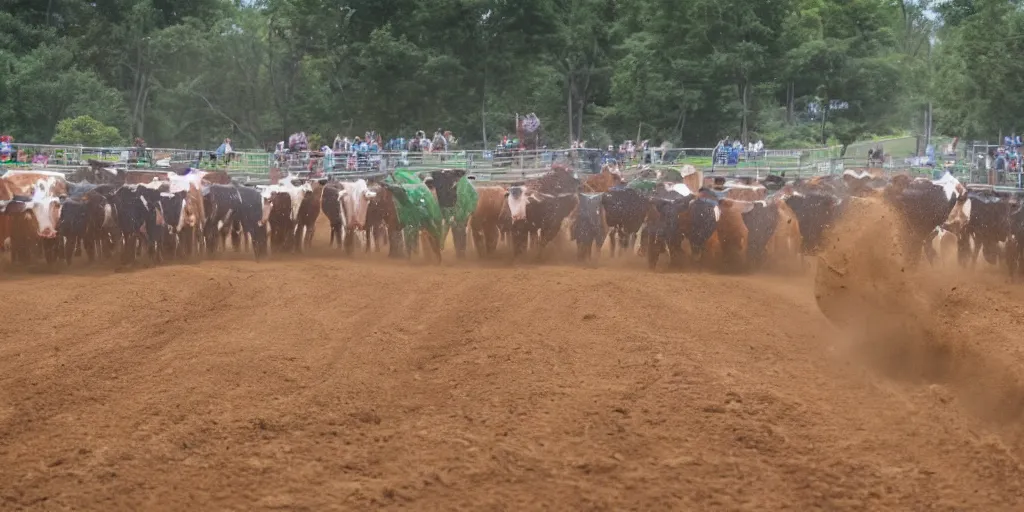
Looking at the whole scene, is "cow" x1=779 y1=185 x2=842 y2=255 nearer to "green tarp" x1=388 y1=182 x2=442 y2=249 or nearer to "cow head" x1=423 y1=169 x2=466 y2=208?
"cow head" x1=423 y1=169 x2=466 y2=208

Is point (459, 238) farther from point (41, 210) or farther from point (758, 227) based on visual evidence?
point (41, 210)

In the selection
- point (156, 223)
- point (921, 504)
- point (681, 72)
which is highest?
point (681, 72)

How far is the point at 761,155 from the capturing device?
29016 mm

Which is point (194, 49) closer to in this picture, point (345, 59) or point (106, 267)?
point (345, 59)

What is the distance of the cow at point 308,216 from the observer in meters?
18.6

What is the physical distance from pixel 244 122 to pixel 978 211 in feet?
134

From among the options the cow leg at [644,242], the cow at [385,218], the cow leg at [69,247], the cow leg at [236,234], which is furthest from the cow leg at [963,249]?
the cow leg at [69,247]

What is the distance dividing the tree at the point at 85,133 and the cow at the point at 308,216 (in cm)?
2372

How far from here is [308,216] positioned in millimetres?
18734

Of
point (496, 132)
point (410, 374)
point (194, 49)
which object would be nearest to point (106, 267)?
point (410, 374)

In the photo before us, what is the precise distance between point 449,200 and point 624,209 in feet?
10.2

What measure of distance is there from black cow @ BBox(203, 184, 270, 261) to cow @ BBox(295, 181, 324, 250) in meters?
0.74

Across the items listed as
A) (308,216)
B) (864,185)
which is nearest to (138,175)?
(308,216)

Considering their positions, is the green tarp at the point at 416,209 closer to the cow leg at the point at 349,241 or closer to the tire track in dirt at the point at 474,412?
the cow leg at the point at 349,241
